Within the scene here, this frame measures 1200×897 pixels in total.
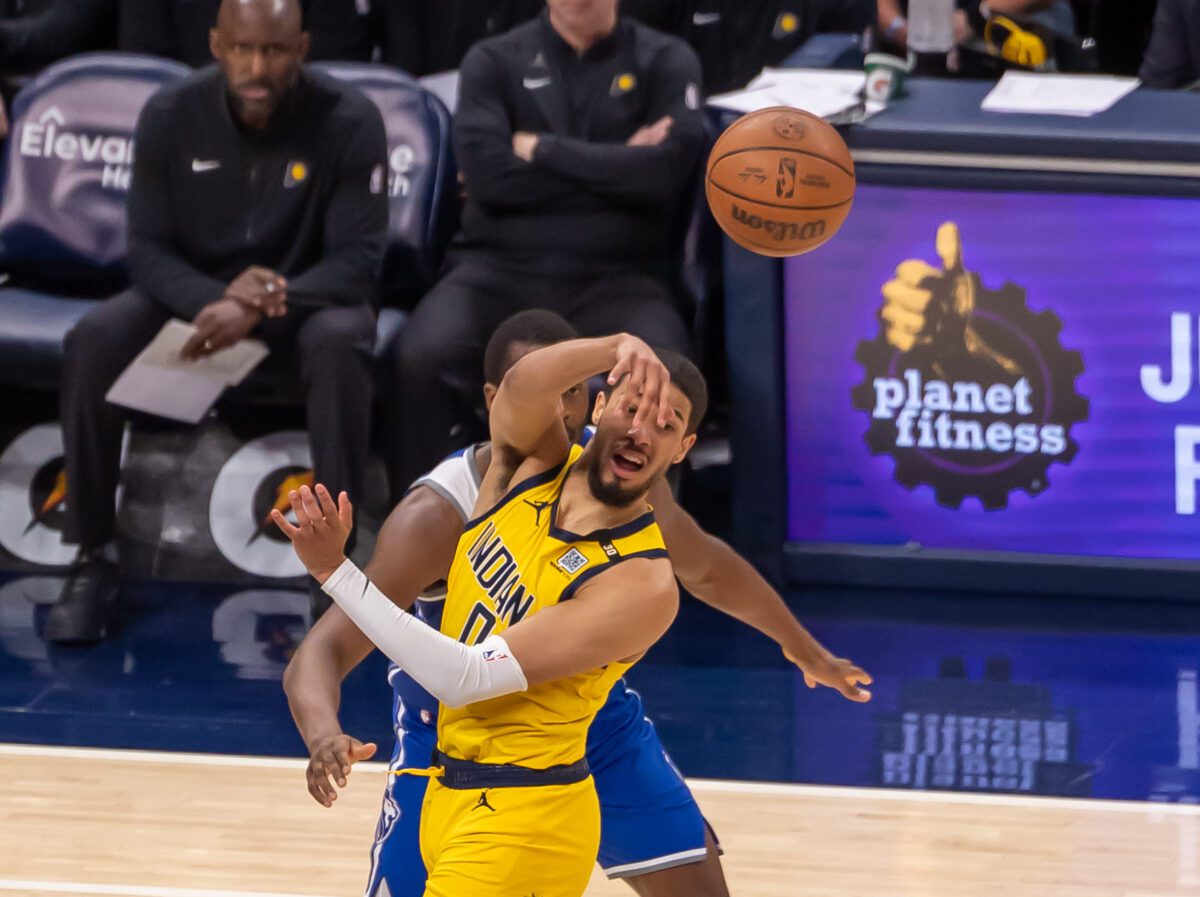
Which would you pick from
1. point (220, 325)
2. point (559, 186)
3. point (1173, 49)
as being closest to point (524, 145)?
point (559, 186)

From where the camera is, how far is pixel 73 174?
7.36 m

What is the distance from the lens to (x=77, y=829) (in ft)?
16.5

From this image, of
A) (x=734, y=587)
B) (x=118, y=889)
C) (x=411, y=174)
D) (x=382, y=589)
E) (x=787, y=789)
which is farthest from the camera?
(x=411, y=174)

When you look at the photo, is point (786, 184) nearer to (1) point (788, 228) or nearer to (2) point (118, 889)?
(1) point (788, 228)

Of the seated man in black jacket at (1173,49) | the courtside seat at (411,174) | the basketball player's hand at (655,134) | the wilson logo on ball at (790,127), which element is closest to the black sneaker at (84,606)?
the courtside seat at (411,174)

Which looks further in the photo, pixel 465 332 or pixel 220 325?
pixel 465 332

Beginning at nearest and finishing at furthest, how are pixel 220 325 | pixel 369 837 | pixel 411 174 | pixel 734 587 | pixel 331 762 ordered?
pixel 331 762 → pixel 734 587 → pixel 369 837 → pixel 220 325 → pixel 411 174

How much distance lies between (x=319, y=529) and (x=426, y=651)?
10.5 inches

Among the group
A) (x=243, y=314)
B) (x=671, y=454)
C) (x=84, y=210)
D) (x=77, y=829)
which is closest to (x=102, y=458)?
(x=243, y=314)

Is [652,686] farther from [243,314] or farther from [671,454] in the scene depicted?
[671,454]

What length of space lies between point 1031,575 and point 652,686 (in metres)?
1.58

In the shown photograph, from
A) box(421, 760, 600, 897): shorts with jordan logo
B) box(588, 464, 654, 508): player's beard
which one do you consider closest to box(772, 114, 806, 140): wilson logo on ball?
box(588, 464, 654, 508): player's beard

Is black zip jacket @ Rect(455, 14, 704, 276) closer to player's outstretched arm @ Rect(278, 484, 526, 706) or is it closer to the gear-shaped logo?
the gear-shaped logo

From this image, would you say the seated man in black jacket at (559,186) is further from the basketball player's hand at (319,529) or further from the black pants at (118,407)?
the basketball player's hand at (319,529)
